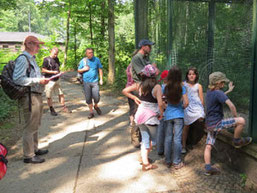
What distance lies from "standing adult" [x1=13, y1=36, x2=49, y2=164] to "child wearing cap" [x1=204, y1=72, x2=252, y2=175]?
253cm

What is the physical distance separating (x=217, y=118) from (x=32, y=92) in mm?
2954

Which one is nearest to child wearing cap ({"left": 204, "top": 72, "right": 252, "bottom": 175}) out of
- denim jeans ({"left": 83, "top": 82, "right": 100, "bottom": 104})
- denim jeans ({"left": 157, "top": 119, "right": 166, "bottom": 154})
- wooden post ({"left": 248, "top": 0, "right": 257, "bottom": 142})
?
wooden post ({"left": 248, "top": 0, "right": 257, "bottom": 142})

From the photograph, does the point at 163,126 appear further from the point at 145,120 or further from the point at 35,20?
the point at 35,20

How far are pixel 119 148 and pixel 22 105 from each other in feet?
6.40

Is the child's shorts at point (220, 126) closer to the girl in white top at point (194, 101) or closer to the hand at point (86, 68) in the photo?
the girl in white top at point (194, 101)

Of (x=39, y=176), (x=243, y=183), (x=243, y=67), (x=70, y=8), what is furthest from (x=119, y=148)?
(x=70, y=8)

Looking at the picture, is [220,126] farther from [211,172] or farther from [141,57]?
[141,57]

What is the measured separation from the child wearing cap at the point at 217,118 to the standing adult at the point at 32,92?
253 cm

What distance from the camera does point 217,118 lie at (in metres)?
3.44

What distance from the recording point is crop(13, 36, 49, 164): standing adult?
3748 mm

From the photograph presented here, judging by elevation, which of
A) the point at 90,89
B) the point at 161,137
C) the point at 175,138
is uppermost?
the point at 90,89

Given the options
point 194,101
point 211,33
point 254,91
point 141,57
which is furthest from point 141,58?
point 254,91

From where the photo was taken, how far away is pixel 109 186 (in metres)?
3.29

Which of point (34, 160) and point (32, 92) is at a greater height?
point (32, 92)
